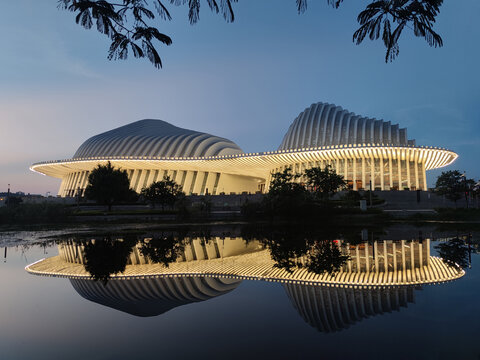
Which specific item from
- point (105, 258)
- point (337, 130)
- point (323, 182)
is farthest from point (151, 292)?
point (337, 130)

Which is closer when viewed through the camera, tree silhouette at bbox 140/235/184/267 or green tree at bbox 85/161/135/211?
tree silhouette at bbox 140/235/184/267

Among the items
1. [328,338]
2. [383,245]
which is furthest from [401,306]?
[383,245]

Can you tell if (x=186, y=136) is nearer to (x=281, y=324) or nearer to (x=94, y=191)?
(x=94, y=191)

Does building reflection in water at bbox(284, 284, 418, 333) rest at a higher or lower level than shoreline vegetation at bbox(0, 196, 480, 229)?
lower

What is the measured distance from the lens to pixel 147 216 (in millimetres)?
30875

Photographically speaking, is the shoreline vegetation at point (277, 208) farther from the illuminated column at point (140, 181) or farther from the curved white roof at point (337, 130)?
the illuminated column at point (140, 181)

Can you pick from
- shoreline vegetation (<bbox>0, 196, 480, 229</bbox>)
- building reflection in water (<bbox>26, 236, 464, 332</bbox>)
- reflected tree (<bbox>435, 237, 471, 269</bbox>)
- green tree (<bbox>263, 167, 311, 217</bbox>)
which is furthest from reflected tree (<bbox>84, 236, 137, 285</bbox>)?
green tree (<bbox>263, 167, 311, 217</bbox>)

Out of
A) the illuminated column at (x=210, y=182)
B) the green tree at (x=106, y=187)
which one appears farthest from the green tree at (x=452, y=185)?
the green tree at (x=106, y=187)

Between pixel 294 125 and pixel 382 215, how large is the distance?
36.7 m

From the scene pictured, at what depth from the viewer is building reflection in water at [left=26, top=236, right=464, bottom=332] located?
18.5 ft

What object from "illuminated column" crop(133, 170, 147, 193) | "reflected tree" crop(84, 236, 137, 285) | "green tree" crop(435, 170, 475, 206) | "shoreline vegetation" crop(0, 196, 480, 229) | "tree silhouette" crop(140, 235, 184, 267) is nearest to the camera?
"reflected tree" crop(84, 236, 137, 285)

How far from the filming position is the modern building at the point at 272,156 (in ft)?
163

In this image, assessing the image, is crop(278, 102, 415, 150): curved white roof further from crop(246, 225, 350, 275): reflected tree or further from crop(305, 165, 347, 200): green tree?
crop(246, 225, 350, 275): reflected tree

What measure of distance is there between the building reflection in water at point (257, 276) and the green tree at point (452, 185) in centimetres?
3455
